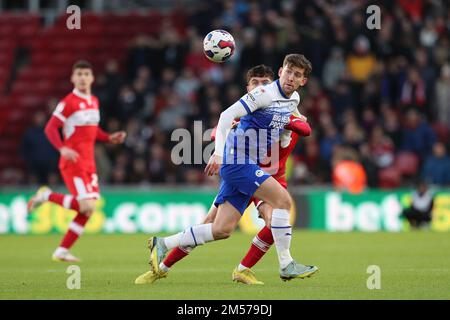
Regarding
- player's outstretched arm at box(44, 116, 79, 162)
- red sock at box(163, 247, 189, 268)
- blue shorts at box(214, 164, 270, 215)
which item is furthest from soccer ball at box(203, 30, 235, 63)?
player's outstretched arm at box(44, 116, 79, 162)

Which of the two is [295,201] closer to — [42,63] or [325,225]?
[325,225]

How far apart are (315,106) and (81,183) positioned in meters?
9.23

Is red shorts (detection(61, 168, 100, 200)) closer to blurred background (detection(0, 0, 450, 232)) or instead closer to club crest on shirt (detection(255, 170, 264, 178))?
club crest on shirt (detection(255, 170, 264, 178))

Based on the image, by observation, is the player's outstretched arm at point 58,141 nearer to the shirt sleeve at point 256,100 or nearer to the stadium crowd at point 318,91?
the shirt sleeve at point 256,100

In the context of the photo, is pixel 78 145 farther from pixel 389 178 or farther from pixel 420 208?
pixel 389 178

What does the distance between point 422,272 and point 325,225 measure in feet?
31.3

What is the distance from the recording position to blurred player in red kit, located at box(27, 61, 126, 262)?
14.0 metres

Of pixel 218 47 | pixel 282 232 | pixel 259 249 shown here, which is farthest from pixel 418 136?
pixel 282 232

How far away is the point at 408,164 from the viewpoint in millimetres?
21609

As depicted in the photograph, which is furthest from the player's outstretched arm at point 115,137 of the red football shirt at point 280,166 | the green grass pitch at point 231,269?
the red football shirt at point 280,166

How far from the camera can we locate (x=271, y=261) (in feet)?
44.7

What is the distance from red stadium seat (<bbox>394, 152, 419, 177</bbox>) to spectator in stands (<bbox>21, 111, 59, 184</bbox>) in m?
7.33

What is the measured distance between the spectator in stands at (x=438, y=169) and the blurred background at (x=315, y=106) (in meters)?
0.03

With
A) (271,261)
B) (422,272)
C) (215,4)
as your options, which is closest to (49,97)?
(215,4)
